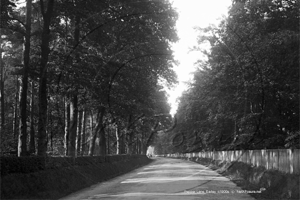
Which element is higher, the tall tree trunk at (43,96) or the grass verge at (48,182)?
the tall tree trunk at (43,96)

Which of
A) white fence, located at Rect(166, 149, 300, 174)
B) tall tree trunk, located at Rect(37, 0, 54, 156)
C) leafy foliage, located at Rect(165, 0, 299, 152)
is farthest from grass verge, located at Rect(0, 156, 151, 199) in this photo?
leafy foliage, located at Rect(165, 0, 299, 152)

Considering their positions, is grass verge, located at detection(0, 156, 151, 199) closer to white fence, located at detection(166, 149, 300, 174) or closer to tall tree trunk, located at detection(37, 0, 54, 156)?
tall tree trunk, located at detection(37, 0, 54, 156)

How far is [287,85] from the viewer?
23312mm

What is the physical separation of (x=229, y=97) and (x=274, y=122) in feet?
12.2

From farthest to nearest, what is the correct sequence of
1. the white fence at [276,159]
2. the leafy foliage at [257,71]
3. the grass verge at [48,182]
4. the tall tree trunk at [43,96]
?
the leafy foliage at [257,71]
the tall tree trunk at [43,96]
the white fence at [276,159]
the grass verge at [48,182]

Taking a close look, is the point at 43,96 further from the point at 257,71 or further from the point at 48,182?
the point at 257,71

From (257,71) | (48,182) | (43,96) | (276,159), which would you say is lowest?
(48,182)

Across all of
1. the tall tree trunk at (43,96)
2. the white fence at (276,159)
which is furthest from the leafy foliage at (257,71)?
the tall tree trunk at (43,96)

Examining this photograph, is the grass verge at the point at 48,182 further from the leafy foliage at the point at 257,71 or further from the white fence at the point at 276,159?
the leafy foliage at the point at 257,71

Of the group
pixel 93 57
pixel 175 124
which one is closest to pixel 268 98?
pixel 93 57

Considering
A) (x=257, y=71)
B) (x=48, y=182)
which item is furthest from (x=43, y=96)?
(x=257, y=71)

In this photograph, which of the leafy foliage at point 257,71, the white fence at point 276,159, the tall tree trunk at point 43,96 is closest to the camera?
the white fence at point 276,159

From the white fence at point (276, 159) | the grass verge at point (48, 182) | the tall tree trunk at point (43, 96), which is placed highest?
the tall tree trunk at point (43, 96)

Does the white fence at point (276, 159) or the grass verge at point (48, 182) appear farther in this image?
the white fence at point (276, 159)
